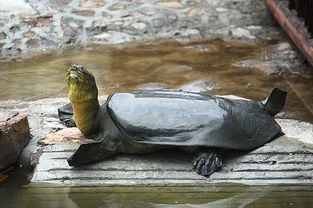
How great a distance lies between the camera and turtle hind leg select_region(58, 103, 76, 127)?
184 inches

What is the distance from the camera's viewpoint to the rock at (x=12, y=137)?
424 centimetres

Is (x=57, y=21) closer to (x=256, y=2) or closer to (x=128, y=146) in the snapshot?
(x=256, y=2)

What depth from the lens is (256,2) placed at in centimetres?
895

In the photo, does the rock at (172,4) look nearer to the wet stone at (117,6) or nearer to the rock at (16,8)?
the wet stone at (117,6)

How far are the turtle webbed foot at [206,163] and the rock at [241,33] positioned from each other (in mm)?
4040

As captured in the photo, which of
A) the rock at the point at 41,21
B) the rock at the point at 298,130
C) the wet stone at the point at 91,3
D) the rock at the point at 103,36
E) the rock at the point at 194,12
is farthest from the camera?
the wet stone at the point at 91,3

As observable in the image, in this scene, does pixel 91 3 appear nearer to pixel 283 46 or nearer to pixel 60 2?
pixel 60 2

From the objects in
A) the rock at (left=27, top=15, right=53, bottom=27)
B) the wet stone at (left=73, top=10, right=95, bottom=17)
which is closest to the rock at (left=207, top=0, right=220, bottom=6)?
the wet stone at (left=73, top=10, right=95, bottom=17)

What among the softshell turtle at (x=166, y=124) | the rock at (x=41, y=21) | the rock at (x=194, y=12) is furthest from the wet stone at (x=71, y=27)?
the softshell turtle at (x=166, y=124)

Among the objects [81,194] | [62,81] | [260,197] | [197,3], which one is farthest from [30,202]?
[197,3]

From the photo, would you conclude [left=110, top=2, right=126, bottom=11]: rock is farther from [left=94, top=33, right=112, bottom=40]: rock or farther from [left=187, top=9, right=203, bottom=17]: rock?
[left=187, top=9, right=203, bottom=17]: rock

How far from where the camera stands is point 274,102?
4.58 meters

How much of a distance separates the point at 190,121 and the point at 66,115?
1.05 m

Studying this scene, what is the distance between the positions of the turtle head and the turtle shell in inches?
6.1
